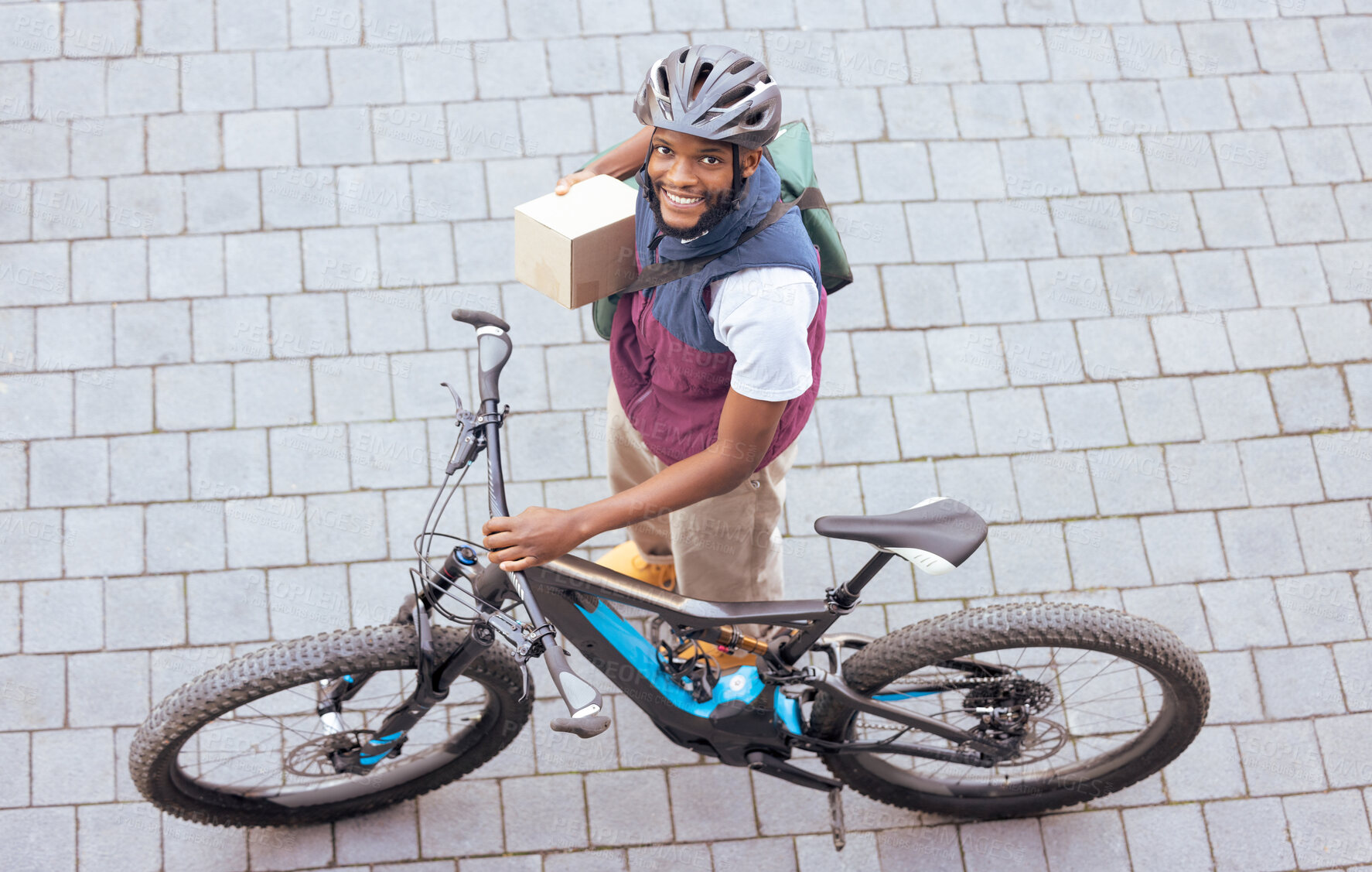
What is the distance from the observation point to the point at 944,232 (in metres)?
5.09

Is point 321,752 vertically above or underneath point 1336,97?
underneath

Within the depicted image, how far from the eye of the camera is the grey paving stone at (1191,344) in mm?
4867

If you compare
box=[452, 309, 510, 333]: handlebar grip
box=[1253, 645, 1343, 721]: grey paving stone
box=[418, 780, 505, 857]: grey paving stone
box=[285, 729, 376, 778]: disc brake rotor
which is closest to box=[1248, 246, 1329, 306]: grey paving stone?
box=[1253, 645, 1343, 721]: grey paving stone

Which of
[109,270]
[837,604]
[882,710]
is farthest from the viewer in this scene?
[109,270]

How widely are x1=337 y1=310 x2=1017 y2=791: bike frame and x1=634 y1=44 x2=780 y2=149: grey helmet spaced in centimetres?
83

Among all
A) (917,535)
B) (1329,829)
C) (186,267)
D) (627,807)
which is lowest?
(1329,829)

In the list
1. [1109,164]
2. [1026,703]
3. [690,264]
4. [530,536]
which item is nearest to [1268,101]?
[1109,164]

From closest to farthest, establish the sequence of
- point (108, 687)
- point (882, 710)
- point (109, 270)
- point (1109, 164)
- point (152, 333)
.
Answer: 1. point (882, 710)
2. point (108, 687)
3. point (152, 333)
4. point (109, 270)
5. point (1109, 164)

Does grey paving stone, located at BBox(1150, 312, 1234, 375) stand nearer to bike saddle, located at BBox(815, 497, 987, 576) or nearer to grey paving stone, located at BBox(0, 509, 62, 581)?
bike saddle, located at BBox(815, 497, 987, 576)

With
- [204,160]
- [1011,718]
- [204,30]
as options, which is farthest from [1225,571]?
[204,30]

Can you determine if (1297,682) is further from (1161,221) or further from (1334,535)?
(1161,221)

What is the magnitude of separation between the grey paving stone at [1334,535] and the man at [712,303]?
259 centimetres

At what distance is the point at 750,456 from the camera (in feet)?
9.13

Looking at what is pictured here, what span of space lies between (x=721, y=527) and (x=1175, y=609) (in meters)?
2.00
